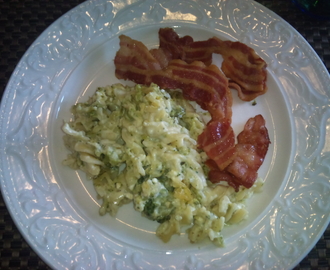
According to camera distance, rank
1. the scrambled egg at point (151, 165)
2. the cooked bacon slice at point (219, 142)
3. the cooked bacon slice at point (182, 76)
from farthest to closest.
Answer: the cooked bacon slice at point (182, 76), the cooked bacon slice at point (219, 142), the scrambled egg at point (151, 165)

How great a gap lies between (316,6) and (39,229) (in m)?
2.76

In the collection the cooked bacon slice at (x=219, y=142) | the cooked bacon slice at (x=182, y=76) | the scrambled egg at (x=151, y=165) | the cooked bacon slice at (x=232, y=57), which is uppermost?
the cooked bacon slice at (x=232, y=57)

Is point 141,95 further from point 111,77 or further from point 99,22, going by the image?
point 99,22

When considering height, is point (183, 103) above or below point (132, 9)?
below

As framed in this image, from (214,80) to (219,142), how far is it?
490 mm

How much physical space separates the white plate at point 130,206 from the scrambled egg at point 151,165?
5.4 inches

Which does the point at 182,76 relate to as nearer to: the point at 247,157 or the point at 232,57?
the point at 232,57

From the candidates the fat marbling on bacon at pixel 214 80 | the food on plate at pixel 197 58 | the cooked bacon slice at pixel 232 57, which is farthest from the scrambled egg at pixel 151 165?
the cooked bacon slice at pixel 232 57

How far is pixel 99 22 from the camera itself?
234cm

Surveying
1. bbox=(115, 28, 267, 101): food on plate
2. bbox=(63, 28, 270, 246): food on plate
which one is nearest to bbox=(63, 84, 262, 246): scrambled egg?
bbox=(63, 28, 270, 246): food on plate

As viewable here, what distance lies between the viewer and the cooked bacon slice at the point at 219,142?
2068mm

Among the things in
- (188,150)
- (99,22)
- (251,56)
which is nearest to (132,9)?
(99,22)

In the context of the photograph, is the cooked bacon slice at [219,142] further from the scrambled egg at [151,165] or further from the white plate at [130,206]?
the white plate at [130,206]

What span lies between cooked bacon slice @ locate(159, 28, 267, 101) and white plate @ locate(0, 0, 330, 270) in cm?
9
